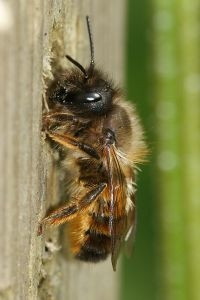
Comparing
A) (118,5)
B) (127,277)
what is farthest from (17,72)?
(127,277)

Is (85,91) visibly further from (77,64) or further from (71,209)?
(71,209)

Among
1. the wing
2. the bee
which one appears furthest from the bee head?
the wing

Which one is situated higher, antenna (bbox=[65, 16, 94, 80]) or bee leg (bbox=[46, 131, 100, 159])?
antenna (bbox=[65, 16, 94, 80])

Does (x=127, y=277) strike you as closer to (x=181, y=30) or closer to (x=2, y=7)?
(x=181, y=30)

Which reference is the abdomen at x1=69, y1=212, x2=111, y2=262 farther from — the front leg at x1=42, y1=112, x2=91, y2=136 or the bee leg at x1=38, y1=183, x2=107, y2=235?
the front leg at x1=42, y1=112, x2=91, y2=136

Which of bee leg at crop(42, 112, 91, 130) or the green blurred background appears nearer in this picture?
bee leg at crop(42, 112, 91, 130)

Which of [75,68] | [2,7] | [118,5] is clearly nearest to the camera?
[2,7]

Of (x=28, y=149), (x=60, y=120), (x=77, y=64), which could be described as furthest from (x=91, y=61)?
(x=28, y=149)

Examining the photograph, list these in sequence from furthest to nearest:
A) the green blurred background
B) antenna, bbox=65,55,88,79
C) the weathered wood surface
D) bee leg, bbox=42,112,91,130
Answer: the green blurred background
antenna, bbox=65,55,88,79
bee leg, bbox=42,112,91,130
the weathered wood surface
